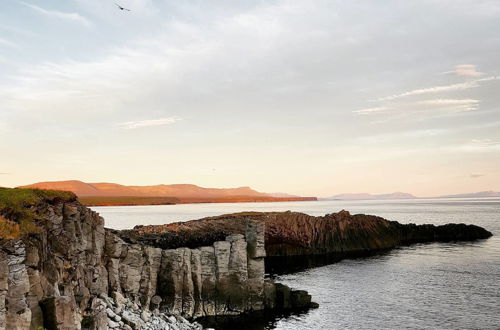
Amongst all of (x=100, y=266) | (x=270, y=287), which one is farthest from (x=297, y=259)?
(x=100, y=266)

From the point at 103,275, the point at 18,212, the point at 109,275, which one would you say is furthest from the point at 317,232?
the point at 18,212

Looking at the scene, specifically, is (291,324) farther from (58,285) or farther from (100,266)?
(58,285)

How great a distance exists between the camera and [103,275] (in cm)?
3167

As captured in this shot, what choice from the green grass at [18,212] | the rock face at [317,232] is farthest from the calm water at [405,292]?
the green grass at [18,212]

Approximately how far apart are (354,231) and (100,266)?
70510mm

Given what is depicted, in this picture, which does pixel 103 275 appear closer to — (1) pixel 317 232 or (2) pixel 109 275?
(2) pixel 109 275

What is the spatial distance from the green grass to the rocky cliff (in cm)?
5

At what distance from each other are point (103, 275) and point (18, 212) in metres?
10.5

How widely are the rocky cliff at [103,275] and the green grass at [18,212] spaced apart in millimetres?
53

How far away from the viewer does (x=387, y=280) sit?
56.2 metres

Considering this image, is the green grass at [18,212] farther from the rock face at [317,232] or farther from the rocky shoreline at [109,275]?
the rock face at [317,232]

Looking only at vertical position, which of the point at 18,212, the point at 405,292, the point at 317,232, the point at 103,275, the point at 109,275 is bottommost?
the point at 405,292

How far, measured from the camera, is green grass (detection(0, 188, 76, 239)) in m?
19.9

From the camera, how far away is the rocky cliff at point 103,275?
64.3 ft
